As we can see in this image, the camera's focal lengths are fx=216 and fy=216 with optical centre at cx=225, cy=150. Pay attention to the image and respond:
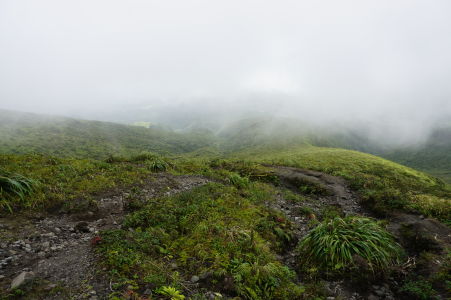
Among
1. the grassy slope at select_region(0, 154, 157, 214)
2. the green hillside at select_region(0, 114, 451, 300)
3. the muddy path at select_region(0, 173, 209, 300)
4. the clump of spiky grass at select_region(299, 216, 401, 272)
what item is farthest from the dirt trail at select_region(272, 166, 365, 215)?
the muddy path at select_region(0, 173, 209, 300)

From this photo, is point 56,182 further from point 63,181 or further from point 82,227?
point 82,227

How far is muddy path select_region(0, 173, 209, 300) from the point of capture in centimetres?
539

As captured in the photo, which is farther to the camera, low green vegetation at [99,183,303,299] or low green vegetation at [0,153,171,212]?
low green vegetation at [0,153,171,212]

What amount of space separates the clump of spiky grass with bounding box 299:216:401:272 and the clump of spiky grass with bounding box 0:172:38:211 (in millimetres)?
12170

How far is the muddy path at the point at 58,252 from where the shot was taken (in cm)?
539

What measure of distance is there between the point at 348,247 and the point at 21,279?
32.4 ft

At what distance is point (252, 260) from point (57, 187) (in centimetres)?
1046

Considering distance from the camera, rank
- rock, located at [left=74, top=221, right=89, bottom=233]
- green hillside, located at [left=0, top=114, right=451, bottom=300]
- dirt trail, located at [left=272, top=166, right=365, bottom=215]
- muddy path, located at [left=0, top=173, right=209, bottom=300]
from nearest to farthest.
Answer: muddy path, located at [left=0, top=173, right=209, bottom=300], green hillside, located at [left=0, top=114, right=451, bottom=300], rock, located at [left=74, top=221, right=89, bottom=233], dirt trail, located at [left=272, top=166, right=365, bottom=215]

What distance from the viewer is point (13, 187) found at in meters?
9.52

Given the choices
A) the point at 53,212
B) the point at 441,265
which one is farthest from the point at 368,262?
the point at 53,212

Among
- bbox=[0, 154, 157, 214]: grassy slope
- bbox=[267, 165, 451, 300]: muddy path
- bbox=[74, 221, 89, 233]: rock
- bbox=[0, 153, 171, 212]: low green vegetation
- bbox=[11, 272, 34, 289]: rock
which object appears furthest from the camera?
bbox=[0, 154, 157, 214]: grassy slope

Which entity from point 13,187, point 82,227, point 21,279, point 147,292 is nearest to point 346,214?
point 147,292

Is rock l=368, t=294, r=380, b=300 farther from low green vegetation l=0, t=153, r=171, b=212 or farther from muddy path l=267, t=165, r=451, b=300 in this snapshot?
low green vegetation l=0, t=153, r=171, b=212

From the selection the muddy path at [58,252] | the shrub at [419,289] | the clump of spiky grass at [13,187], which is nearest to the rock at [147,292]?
the muddy path at [58,252]
